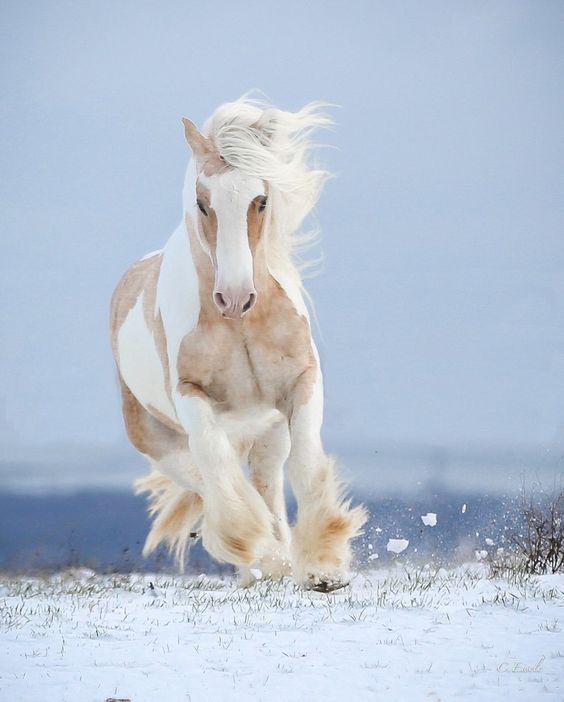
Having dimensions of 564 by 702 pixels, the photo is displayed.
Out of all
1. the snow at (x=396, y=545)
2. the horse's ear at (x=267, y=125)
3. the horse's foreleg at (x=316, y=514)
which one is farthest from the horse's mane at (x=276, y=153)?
the snow at (x=396, y=545)

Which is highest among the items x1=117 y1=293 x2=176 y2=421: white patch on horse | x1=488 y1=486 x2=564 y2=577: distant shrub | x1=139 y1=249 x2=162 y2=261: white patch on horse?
x1=139 y1=249 x2=162 y2=261: white patch on horse

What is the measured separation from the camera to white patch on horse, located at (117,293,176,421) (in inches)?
267

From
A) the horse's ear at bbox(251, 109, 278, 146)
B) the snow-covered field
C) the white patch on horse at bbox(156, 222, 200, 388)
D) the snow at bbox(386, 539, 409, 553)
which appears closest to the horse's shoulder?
the white patch on horse at bbox(156, 222, 200, 388)

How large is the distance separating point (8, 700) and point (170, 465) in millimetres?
3803

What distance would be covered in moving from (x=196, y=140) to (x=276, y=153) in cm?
47

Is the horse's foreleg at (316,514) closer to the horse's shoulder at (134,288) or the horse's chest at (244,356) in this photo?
the horse's chest at (244,356)

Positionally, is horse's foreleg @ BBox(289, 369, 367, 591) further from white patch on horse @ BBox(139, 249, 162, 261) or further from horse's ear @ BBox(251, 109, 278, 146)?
white patch on horse @ BBox(139, 249, 162, 261)

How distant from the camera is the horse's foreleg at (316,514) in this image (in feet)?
18.0

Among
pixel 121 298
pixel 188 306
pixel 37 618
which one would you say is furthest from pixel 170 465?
pixel 37 618

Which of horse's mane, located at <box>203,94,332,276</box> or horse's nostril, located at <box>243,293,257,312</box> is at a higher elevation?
horse's mane, located at <box>203,94,332,276</box>

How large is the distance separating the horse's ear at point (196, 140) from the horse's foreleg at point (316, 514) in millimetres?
1512

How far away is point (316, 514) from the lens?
18.1 ft

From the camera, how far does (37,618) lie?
16.7 ft

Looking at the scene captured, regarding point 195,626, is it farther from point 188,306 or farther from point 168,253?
point 168,253
